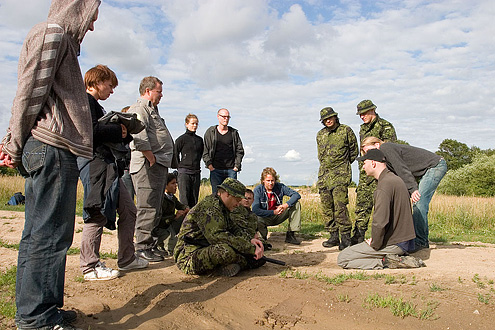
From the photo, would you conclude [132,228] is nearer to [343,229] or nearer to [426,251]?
[343,229]

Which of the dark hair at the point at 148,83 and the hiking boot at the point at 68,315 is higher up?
the dark hair at the point at 148,83

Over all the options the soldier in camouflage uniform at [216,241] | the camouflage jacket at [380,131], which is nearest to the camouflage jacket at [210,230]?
the soldier in camouflage uniform at [216,241]

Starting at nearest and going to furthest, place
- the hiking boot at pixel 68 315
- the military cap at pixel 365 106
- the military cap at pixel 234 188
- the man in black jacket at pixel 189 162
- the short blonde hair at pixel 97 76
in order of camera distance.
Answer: the hiking boot at pixel 68 315
the short blonde hair at pixel 97 76
the military cap at pixel 234 188
the military cap at pixel 365 106
the man in black jacket at pixel 189 162

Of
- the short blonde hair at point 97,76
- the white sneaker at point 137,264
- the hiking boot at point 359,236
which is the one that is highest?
the short blonde hair at point 97,76

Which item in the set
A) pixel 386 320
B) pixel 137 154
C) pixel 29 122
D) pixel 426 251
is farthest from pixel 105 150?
pixel 426 251

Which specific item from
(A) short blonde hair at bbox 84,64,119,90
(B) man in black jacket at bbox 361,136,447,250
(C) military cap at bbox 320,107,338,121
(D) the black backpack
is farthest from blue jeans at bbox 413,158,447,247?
(D) the black backpack

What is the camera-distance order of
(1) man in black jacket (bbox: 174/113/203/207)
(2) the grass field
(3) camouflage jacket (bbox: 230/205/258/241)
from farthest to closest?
(2) the grass field
(1) man in black jacket (bbox: 174/113/203/207)
(3) camouflage jacket (bbox: 230/205/258/241)

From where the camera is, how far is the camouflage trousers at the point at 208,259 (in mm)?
4828

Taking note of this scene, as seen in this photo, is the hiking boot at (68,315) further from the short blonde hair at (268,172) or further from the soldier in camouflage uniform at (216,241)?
the short blonde hair at (268,172)

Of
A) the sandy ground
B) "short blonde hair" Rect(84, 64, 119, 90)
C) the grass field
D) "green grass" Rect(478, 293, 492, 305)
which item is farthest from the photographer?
the grass field

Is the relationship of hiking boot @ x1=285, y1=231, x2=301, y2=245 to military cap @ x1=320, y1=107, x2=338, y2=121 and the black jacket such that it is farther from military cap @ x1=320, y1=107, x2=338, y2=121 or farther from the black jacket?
the black jacket

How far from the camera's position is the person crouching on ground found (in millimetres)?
7617

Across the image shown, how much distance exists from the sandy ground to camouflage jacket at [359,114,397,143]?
94.6 inches

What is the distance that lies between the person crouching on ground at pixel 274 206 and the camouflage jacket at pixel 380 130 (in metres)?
1.73
